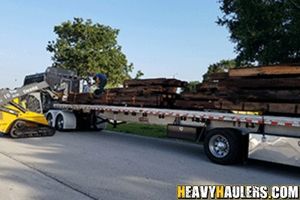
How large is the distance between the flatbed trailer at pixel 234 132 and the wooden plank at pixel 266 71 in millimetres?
1065

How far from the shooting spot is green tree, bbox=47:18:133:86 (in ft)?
132

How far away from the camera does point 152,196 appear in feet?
20.9

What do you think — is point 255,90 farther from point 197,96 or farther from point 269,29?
point 269,29

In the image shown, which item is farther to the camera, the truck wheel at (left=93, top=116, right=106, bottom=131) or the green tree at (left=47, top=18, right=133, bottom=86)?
the green tree at (left=47, top=18, right=133, bottom=86)

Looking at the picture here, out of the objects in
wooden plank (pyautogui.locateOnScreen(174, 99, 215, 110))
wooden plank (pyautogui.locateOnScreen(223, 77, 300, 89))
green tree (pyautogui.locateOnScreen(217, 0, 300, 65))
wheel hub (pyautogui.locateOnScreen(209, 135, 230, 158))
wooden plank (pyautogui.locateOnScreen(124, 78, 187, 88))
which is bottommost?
wheel hub (pyautogui.locateOnScreen(209, 135, 230, 158))

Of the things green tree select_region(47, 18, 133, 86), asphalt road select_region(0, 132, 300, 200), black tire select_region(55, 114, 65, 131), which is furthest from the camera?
green tree select_region(47, 18, 133, 86)

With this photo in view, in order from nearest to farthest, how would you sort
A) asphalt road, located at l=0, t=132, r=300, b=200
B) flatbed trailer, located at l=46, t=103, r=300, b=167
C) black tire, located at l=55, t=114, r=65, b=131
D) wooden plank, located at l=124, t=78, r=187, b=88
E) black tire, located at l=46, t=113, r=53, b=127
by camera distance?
asphalt road, located at l=0, t=132, r=300, b=200 < flatbed trailer, located at l=46, t=103, r=300, b=167 < wooden plank, located at l=124, t=78, r=187, b=88 < black tire, located at l=55, t=114, r=65, b=131 < black tire, located at l=46, t=113, r=53, b=127

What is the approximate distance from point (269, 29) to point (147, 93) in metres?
6.55

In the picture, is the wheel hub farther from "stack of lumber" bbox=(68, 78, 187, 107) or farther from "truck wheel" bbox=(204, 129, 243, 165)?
"stack of lumber" bbox=(68, 78, 187, 107)

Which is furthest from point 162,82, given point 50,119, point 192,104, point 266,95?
point 50,119

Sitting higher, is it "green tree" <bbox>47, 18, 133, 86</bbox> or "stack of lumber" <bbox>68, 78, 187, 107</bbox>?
"green tree" <bbox>47, 18, 133, 86</bbox>

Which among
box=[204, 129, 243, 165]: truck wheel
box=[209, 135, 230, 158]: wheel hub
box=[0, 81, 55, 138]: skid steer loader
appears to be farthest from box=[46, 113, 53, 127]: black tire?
box=[209, 135, 230, 158]: wheel hub

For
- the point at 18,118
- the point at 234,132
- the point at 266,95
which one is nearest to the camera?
the point at 266,95

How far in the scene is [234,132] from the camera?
31.3ft
